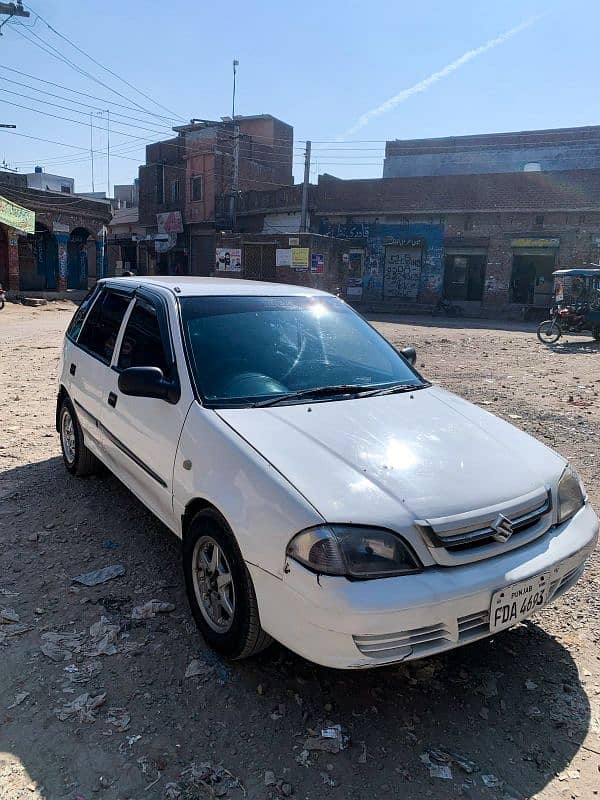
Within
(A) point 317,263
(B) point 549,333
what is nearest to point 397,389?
(B) point 549,333

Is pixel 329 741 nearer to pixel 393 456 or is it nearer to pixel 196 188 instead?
pixel 393 456

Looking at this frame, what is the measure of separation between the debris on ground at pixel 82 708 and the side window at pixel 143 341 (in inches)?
65.3

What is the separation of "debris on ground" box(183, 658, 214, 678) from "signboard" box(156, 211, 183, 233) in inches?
1616

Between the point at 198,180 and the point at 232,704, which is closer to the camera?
the point at 232,704

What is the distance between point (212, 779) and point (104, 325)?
3238 millimetres

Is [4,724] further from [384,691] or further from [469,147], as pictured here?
[469,147]

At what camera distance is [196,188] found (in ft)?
133

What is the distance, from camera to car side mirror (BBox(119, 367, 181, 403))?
10.3 feet

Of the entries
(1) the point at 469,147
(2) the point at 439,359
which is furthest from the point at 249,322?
(1) the point at 469,147

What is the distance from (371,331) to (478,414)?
1078mm

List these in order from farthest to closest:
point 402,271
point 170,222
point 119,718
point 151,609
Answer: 1. point 170,222
2. point 402,271
3. point 151,609
4. point 119,718

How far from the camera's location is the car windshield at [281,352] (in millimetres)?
3250

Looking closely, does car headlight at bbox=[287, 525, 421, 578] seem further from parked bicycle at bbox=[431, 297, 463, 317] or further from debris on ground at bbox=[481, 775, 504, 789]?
parked bicycle at bbox=[431, 297, 463, 317]

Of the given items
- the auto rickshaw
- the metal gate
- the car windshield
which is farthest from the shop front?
the car windshield
